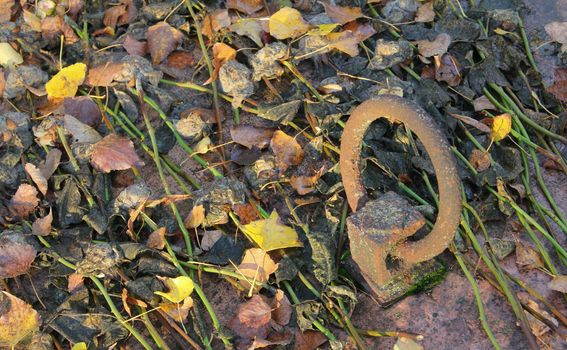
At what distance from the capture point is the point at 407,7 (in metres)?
2.32

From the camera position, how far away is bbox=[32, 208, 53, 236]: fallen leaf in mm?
1843

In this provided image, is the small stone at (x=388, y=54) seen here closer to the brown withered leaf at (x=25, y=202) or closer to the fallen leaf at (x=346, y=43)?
the fallen leaf at (x=346, y=43)

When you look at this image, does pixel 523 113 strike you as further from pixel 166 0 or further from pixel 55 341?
pixel 55 341

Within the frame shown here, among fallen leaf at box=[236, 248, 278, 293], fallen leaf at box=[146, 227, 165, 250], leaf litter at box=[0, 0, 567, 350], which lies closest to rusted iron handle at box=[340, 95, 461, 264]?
leaf litter at box=[0, 0, 567, 350]

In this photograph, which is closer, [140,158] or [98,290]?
[98,290]

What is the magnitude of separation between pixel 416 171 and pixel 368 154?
0.13 m

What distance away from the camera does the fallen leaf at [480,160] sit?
6.23 feet

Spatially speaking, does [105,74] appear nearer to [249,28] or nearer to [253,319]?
[249,28]

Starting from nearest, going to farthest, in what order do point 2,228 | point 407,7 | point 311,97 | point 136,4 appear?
1. point 2,228
2. point 311,97
3. point 407,7
4. point 136,4

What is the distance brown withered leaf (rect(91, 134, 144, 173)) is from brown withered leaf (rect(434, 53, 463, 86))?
2.96 feet

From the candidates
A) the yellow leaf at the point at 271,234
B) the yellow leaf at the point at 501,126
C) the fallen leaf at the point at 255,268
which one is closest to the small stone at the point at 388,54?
the yellow leaf at the point at 501,126

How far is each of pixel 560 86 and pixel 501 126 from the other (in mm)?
312

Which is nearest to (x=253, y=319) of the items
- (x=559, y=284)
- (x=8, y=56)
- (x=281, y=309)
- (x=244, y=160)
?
(x=281, y=309)

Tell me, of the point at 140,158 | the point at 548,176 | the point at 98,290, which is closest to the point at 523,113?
the point at 548,176
